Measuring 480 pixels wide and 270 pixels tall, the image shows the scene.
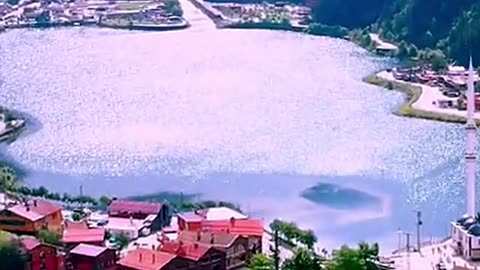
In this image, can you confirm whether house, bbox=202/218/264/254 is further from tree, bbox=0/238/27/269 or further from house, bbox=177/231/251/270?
tree, bbox=0/238/27/269

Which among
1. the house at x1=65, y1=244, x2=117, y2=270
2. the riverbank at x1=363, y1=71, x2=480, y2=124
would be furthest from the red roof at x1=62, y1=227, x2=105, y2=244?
the riverbank at x1=363, y1=71, x2=480, y2=124

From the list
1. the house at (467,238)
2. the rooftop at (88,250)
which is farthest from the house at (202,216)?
the house at (467,238)

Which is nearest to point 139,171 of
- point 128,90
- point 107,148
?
point 107,148

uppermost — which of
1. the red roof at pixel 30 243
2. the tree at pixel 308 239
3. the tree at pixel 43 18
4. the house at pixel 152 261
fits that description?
the tree at pixel 43 18

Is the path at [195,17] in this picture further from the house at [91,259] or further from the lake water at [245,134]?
the house at [91,259]

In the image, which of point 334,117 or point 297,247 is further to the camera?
point 334,117

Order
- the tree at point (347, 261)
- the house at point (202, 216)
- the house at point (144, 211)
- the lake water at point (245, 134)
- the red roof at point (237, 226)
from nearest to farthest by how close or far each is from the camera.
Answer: the tree at point (347, 261), the red roof at point (237, 226), the house at point (202, 216), the house at point (144, 211), the lake water at point (245, 134)

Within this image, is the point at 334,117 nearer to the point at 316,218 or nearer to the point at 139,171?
the point at 139,171
